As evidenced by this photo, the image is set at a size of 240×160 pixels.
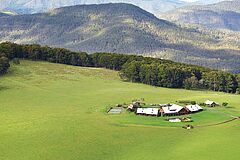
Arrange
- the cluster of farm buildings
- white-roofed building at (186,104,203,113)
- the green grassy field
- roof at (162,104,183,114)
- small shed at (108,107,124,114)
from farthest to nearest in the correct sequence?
white-roofed building at (186,104,203,113) < small shed at (108,107,124,114) < roof at (162,104,183,114) < the cluster of farm buildings < the green grassy field

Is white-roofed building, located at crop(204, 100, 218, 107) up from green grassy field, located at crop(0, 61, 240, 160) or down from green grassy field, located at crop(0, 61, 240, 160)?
up

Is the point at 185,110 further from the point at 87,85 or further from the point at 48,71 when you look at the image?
the point at 48,71

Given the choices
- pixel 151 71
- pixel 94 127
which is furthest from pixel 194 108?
pixel 151 71

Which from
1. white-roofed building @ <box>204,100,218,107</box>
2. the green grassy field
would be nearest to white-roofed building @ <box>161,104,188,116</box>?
the green grassy field

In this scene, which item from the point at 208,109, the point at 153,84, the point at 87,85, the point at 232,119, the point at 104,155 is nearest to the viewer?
the point at 104,155

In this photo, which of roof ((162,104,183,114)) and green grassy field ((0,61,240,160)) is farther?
roof ((162,104,183,114))

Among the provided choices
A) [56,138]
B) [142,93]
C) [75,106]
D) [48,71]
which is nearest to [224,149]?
[56,138]

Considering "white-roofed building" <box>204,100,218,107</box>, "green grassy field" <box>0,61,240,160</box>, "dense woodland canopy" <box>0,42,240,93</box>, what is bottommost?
"green grassy field" <box>0,61,240,160</box>

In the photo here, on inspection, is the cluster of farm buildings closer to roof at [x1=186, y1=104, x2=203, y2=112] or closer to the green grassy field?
roof at [x1=186, y1=104, x2=203, y2=112]

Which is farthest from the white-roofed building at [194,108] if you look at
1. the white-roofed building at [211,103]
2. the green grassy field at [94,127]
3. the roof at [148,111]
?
the roof at [148,111]
